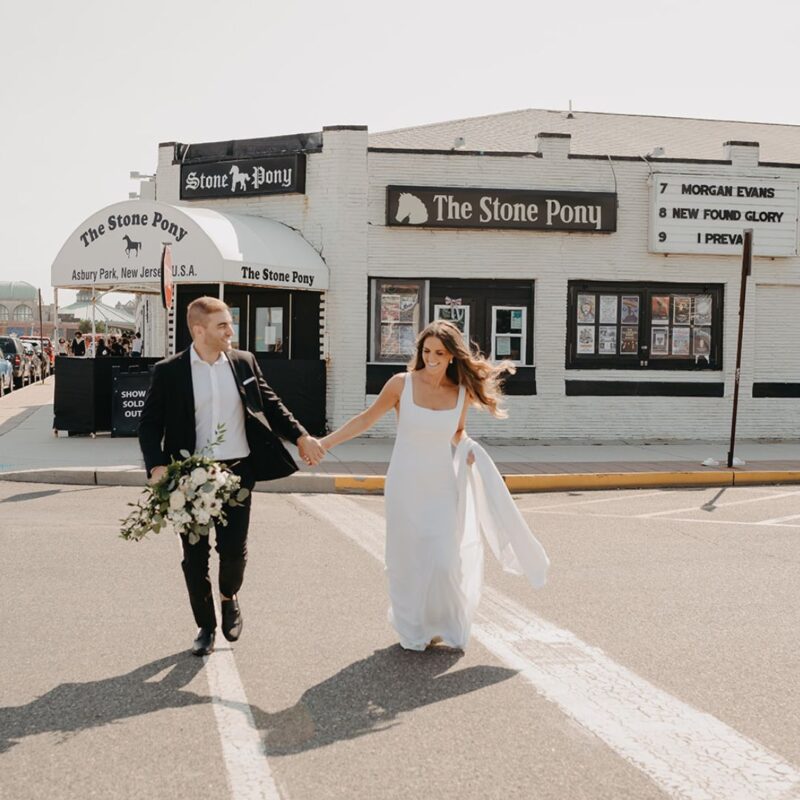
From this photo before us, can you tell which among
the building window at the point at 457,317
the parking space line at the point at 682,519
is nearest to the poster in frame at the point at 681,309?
the building window at the point at 457,317

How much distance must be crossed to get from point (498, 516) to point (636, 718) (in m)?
1.54

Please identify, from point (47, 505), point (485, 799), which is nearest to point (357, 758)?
point (485, 799)

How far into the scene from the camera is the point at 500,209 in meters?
16.5

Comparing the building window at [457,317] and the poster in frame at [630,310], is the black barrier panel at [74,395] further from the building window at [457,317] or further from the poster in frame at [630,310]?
the poster in frame at [630,310]

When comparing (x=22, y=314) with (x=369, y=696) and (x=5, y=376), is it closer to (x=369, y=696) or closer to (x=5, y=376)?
(x=5, y=376)

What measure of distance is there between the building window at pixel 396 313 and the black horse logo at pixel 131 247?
3780mm

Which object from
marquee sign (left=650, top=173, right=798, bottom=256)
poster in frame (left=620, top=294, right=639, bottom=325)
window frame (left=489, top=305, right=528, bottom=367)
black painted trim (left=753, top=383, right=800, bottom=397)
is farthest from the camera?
black painted trim (left=753, top=383, right=800, bottom=397)

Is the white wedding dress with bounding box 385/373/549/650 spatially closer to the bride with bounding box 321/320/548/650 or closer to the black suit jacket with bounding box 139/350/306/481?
the bride with bounding box 321/320/548/650

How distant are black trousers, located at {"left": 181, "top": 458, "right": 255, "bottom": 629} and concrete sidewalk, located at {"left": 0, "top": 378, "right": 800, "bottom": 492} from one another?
647cm

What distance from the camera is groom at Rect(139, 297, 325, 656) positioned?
525 cm

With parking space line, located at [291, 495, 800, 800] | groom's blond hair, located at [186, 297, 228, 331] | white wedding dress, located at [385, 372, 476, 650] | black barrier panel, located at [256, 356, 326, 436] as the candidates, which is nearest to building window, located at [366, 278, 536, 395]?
black barrier panel, located at [256, 356, 326, 436]

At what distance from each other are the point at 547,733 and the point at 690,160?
14408mm

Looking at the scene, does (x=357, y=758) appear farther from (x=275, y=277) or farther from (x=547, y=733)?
(x=275, y=277)

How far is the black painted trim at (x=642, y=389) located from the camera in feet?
55.8
